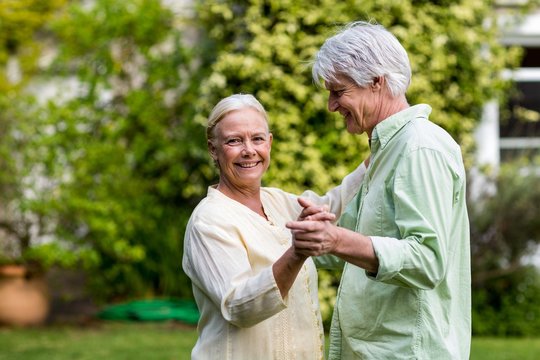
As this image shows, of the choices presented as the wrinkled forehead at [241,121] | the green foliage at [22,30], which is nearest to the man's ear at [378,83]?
the wrinkled forehead at [241,121]

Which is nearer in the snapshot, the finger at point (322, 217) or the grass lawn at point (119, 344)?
the finger at point (322, 217)

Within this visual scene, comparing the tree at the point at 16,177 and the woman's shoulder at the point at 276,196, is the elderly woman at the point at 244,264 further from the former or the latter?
the tree at the point at 16,177

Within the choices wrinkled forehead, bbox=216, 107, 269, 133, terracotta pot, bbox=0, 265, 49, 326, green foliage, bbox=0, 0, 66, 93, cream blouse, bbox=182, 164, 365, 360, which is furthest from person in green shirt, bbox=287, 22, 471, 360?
green foliage, bbox=0, 0, 66, 93

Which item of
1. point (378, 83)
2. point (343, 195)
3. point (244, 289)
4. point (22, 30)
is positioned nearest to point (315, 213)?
point (244, 289)

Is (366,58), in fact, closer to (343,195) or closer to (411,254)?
(411,254)

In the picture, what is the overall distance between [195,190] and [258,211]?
5.45m

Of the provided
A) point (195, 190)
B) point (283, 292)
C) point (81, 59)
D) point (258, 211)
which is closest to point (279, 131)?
point (195, 190)

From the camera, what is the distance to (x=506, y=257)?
7.98 meters

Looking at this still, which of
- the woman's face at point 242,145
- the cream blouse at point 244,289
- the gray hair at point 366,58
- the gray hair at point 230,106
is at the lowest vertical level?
the cream blouse at point 244,289

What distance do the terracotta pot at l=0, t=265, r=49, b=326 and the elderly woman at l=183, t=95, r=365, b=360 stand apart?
5347mm

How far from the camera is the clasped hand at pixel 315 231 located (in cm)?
249

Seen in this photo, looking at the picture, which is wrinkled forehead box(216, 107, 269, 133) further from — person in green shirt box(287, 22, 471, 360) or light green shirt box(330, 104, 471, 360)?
light green shirt box(330, 104, 471, 360)

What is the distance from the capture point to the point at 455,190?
2.71 m

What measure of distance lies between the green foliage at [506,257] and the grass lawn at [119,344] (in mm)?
280
